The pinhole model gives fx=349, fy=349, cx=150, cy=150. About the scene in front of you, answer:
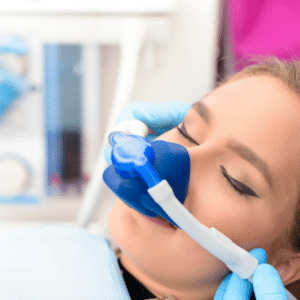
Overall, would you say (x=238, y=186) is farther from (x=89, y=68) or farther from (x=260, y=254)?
(x=89, y=68)

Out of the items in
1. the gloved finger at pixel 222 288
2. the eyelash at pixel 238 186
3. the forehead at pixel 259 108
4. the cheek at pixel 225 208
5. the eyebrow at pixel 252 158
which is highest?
the forehead at pixel 259 108

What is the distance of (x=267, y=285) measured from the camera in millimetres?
508

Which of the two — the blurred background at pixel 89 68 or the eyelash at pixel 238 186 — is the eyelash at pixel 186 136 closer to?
the eyelash at pixel 238 186

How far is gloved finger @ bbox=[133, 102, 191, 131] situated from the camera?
2.71 feet

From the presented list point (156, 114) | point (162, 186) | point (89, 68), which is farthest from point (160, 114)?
point (162, 186)

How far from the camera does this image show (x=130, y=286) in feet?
2.21

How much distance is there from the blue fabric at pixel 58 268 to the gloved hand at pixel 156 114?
227 millimetres

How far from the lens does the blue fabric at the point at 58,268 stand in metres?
0.58

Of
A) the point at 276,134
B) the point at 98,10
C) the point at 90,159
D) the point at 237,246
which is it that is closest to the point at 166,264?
the point at 237,246

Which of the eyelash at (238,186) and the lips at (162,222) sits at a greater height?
the eyelash at (238,186)

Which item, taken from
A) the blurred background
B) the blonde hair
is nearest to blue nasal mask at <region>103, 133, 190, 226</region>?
the blonde hair

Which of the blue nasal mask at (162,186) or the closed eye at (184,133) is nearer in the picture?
the blue nasal mask at (162,186)

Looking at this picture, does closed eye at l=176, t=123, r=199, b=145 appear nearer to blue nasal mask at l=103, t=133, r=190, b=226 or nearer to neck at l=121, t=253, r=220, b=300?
blue nasal mask at l=103, t=133, r=190, b=226

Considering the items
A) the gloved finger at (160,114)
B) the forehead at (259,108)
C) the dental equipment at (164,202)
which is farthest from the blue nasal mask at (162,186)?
the gloved finger at (160,114)
